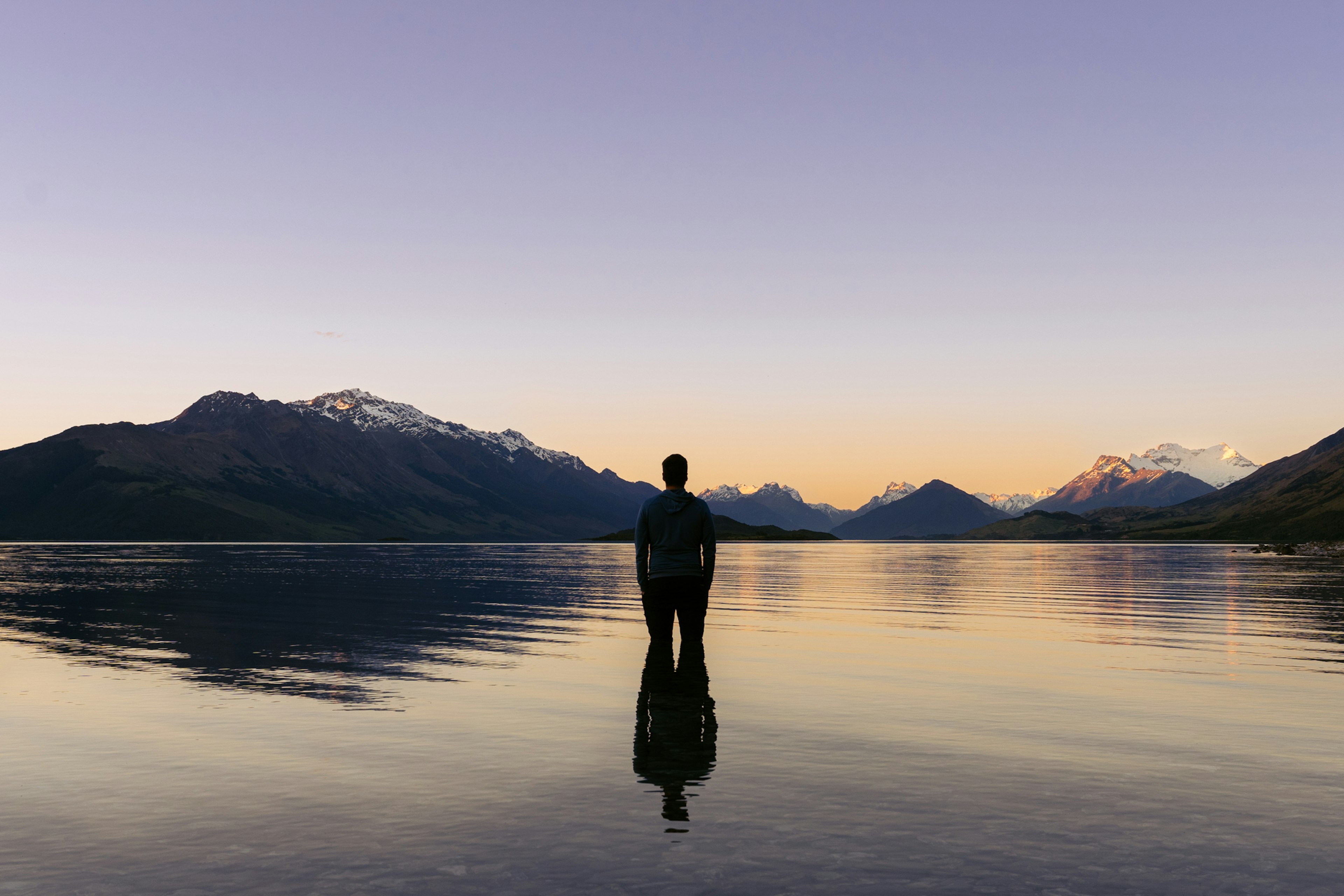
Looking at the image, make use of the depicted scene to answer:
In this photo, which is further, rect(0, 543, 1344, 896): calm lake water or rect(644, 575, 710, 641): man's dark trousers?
rect(644, 575, 710, 641): man's dark trousers

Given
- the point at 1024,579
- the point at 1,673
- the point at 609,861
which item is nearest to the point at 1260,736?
the point at 609,861

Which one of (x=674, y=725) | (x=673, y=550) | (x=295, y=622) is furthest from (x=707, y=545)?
(x=295, y=622)

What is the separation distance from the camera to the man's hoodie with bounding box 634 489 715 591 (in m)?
17.8

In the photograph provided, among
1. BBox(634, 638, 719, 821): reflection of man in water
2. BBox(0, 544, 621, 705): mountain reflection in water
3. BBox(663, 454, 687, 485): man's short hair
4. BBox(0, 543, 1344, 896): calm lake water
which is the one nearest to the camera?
BBox(0, 543, 1344, 896): calm lake water

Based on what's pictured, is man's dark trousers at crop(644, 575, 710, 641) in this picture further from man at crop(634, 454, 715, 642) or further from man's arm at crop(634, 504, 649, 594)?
man's arm at crop(634, 504, 649, 594)

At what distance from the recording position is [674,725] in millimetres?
14945

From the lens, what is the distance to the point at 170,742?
13969 millimetres

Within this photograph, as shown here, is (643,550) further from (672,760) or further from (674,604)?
(672,760)

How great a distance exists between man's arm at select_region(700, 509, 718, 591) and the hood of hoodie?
385 mm

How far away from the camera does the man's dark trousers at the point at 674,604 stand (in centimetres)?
1792

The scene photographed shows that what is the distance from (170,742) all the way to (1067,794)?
1159 cm

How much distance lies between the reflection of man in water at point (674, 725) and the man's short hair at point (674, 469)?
299 centimetres

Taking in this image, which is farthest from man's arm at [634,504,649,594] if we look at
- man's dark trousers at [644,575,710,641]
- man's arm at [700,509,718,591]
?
man's arm at [700,509,718,591]

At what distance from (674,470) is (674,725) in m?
4.46
